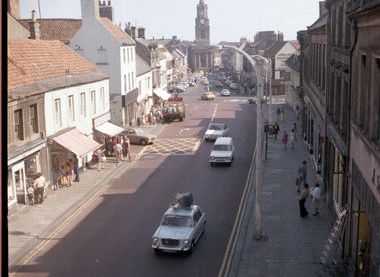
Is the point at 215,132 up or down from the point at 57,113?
down

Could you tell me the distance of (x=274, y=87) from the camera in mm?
82562

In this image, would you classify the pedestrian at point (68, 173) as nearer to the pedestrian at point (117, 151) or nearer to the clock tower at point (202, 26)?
the pedestrian at point (117, 151)

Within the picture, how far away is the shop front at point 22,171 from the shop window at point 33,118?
0.89m

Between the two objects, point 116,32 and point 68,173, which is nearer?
point 68,173

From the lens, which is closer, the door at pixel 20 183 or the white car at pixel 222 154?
the door at pixel 20 183

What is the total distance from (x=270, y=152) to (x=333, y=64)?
1637cm

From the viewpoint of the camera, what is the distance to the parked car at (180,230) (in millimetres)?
17938

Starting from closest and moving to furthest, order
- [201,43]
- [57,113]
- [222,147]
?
[57,113] < [222,147] < [201,43]

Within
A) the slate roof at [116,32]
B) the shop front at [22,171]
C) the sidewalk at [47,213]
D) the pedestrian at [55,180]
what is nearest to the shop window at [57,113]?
the shop front at [22,171]

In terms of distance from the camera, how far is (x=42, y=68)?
29828 millimetres

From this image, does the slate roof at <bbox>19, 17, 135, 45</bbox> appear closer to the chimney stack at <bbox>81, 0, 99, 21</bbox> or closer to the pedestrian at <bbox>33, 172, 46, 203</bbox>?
the chimney stack at <bbox>81, 0, 99, 21</bbox>

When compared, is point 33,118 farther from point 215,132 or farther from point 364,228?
point 215,132

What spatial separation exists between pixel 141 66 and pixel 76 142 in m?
33.6

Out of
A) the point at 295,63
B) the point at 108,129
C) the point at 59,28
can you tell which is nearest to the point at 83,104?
the point at 108,129
